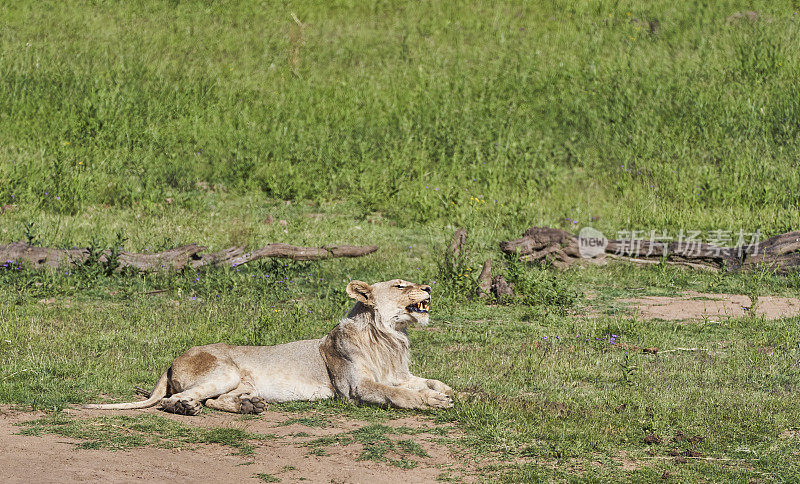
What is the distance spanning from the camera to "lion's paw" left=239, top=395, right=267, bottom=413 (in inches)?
298

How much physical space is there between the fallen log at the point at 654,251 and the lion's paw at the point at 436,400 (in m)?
6.37

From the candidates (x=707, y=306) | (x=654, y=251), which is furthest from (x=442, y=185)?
(x=707, y=306)

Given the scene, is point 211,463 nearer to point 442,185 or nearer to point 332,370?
point 332,370

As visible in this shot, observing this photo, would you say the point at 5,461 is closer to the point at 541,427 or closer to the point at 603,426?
the point at 541,427

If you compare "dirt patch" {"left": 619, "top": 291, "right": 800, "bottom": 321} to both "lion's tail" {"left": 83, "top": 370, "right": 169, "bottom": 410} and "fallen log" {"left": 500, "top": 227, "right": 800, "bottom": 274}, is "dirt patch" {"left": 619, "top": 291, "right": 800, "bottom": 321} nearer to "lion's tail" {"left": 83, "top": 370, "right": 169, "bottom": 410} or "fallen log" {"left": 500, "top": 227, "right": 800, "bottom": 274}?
"fallen log" {"left": 500, "top": 227, "right": 800, "bottom": 274}

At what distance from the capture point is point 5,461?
5758mm

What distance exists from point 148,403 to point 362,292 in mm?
1911

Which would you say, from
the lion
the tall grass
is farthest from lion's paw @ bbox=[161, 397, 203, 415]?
the tall grass

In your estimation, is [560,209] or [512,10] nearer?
[560,209]

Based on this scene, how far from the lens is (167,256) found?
42.3 ft

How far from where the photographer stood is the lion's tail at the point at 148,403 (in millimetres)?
7492

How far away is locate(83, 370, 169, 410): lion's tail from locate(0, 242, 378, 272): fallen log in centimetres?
509

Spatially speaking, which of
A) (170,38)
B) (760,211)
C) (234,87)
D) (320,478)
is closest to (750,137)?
(760,211)

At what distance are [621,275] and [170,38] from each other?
16.2 metres
